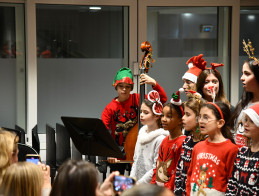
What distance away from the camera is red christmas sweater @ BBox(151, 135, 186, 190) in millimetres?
3189

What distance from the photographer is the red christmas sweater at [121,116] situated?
166 inches

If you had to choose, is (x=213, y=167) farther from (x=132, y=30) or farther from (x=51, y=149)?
(x=132, y=30)

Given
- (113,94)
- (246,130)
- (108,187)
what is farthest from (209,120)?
(113,94)

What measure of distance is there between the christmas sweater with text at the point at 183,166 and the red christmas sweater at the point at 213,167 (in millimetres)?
166

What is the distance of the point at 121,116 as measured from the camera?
13.9 feet

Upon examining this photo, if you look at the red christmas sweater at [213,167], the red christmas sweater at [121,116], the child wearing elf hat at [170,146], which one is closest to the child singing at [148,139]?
the child wearing elf hat at [170,146]

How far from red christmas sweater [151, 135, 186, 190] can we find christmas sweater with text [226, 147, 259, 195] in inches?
22.9

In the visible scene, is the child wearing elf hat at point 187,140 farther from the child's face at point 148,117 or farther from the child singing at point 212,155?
the child's face at point 148,117

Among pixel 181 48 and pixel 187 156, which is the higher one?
pixel 181 48

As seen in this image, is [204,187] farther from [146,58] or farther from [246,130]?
[146,58]

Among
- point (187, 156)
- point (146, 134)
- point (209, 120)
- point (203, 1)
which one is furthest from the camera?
point (203, 1)

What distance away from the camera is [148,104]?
11.9 feet

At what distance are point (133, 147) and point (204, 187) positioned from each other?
4.32ft

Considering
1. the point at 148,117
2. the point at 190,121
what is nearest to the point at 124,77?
the point at 148,117
